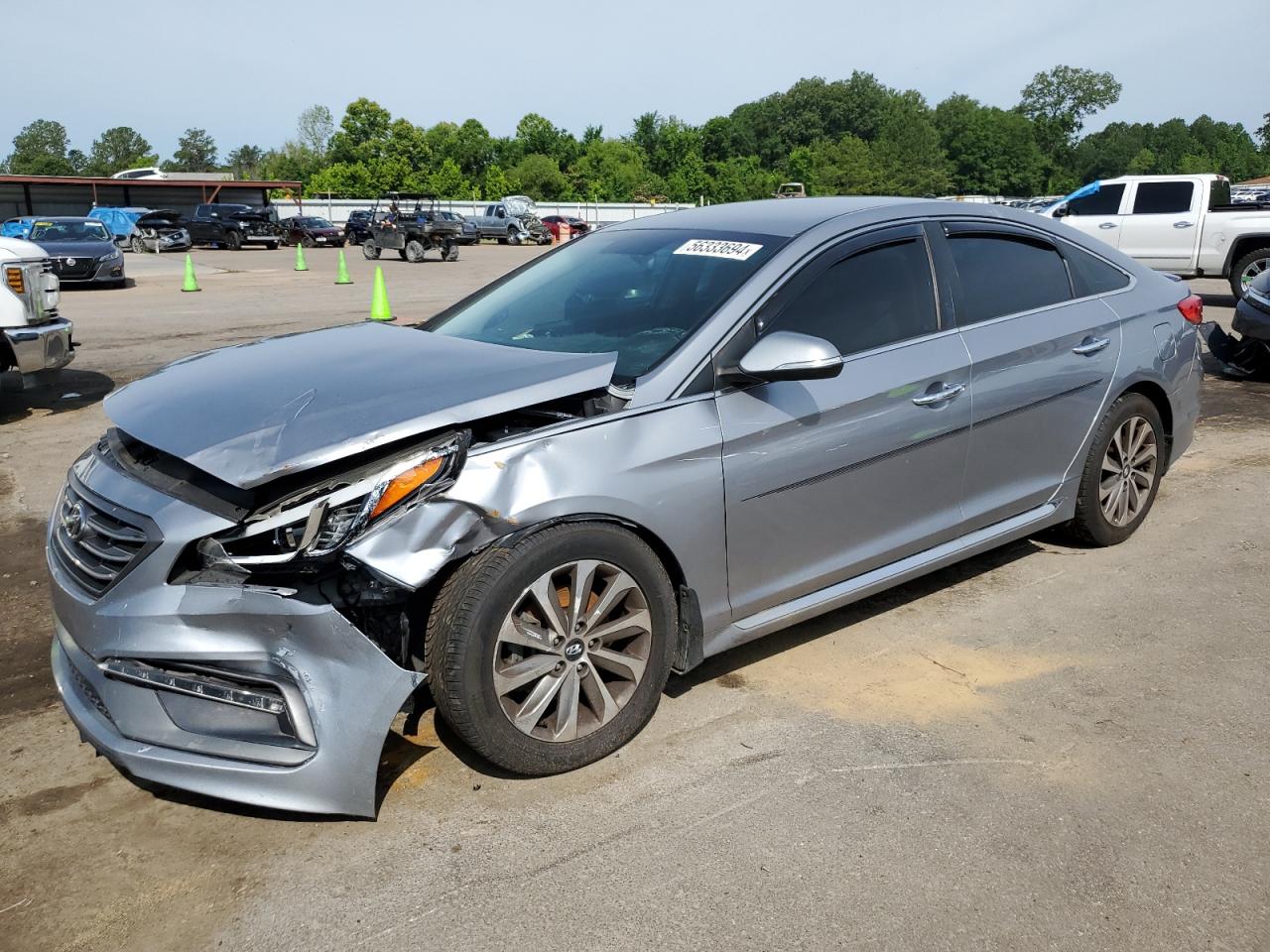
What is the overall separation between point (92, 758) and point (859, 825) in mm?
2354

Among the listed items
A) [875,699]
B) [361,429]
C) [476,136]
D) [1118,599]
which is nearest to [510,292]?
[361,429]

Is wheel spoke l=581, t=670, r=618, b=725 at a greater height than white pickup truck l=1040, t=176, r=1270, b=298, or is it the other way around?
white pickup truck l=1040, t=176, r=1270, b=298

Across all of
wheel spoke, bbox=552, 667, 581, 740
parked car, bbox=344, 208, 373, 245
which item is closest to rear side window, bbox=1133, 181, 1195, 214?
wheel spoke, bbox=552, 667, 581, 740

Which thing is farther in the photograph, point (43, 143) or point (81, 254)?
point (43, 143)

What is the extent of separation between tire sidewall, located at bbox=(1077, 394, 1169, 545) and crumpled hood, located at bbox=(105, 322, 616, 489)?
2579 mm

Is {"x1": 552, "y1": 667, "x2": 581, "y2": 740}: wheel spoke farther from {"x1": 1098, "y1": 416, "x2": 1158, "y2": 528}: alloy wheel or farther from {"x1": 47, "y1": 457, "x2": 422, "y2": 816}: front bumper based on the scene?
{"x1": 1098, "y1": 416, "x2": 1158, "y2": 528}: alloy wheel

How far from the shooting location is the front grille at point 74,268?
64.4 ft

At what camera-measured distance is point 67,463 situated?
22.8 ft

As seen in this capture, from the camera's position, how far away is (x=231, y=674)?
270 cm

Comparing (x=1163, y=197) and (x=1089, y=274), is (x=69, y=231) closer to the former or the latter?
(x=1163, y=197)

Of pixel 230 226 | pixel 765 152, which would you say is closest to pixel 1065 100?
pixel 765 152

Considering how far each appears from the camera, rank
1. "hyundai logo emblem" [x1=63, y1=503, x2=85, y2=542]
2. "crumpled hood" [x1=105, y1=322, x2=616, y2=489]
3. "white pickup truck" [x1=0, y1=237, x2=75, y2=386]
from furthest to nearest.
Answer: "white pickup truck" [x1=0, y1=237, x2=75, y2=386] → "hyundai logo emblem" [x1=63, y1=503, x2=85, y2=542] → "crumpled hood" [x1=105, y1=322, x2=616, y2=489]

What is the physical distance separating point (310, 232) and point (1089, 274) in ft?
144

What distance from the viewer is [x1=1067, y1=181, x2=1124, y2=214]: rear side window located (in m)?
18.0
